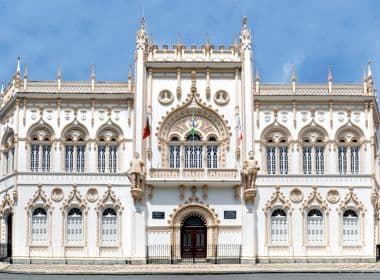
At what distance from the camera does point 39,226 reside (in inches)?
2290

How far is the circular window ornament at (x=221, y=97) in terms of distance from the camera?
196ft

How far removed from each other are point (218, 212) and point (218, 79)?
366 inches

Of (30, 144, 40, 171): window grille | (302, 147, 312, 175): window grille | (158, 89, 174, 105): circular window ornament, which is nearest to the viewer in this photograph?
(30, 144, 40, 171): window grille

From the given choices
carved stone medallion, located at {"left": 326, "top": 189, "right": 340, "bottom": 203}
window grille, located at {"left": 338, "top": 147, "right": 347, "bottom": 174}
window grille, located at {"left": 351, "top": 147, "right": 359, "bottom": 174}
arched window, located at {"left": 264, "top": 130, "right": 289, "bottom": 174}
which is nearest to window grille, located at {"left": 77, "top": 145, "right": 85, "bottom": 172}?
arched window, located at {"left": 264, "top": 130, "right": 289, "bottom": 174}

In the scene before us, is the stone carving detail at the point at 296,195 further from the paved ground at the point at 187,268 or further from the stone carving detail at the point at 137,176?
the stone carving detail at the point at 137,176

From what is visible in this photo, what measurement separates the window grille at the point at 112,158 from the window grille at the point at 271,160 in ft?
34.6

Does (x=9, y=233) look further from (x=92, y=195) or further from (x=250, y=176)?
(x=250, y=176)

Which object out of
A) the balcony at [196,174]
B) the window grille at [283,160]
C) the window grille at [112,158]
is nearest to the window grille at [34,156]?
the window grille at [112,158]

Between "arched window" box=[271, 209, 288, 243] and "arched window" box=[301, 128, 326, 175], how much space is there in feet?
11.1

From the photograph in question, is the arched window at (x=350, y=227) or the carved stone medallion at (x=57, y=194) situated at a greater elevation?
the carved stone medallion at (x=57, y=194)

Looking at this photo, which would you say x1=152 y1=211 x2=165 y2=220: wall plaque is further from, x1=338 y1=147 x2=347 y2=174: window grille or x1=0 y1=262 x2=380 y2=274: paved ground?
x1=338 y1=147 x2=347 y2=174: window grille

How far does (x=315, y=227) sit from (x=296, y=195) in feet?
8.29

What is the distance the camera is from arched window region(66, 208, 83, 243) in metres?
58.1

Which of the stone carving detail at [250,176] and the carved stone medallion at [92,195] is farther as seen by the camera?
the carved stone medallion at [92,195]
